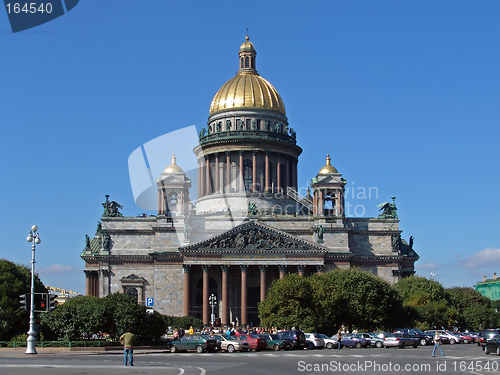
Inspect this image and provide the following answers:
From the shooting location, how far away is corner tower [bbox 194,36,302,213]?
112 m

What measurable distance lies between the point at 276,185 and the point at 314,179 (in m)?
10.8

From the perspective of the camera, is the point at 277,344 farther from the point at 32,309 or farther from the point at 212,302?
the point at 212,302

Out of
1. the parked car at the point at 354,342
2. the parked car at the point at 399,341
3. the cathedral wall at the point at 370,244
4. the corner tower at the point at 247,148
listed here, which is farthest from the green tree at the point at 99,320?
the corner tower at the point at 247,148

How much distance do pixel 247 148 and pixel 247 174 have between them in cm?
401

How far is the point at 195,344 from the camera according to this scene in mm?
52406

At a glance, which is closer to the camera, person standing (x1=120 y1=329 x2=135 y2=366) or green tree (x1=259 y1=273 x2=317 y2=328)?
person standing (x1=120 y1=329 x2=135 y2=366)

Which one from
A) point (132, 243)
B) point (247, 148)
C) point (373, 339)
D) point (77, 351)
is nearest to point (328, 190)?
point (247, 148)

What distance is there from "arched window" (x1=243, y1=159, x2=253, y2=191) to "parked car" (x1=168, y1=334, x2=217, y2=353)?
59311mm

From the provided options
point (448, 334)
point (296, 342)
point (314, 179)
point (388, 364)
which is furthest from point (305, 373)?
point (314, 179)

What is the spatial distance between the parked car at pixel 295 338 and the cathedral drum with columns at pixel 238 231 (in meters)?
37.6

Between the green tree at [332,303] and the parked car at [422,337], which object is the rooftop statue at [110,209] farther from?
the parked car at [422,337]

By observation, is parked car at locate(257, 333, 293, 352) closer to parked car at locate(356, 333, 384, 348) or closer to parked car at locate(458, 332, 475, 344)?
parked car at locate(356, 333, 384, 348)

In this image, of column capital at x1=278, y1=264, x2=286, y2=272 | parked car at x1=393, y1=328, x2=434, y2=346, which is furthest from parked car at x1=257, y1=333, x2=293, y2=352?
column capital at x1=278, y1=264, x2=286, y2=272

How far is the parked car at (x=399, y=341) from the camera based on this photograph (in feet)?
195
